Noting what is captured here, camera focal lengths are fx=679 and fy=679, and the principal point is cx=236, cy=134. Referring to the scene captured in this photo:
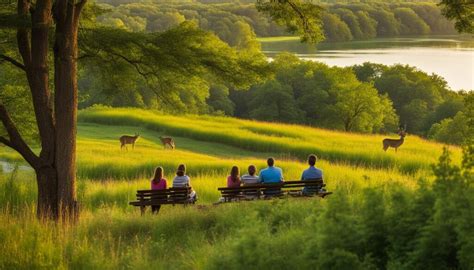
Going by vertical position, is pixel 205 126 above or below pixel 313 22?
below

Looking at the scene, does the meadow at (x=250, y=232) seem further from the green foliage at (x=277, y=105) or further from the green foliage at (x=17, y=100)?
the green foliage at (x=277, y=105)

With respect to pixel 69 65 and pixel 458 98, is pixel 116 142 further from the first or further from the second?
pixel 458 98

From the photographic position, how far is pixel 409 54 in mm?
94938

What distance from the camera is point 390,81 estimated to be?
70000mm

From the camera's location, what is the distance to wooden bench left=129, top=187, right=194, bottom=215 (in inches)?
495

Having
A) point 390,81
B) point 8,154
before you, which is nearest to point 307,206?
point 8,154

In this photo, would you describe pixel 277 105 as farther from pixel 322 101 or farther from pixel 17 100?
pixel 17 100

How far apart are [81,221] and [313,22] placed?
Answer: 19.9 feet

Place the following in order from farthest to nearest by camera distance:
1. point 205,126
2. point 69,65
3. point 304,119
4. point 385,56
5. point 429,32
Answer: point 429,32 → point 385,56 → point 304,119 → point 205,126 → point 69,65

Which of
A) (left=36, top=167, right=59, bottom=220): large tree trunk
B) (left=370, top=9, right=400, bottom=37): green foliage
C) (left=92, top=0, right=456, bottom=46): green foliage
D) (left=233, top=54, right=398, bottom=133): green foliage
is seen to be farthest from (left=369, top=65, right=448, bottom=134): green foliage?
(left=370, top=9, right=400, bottom=37): green foliage

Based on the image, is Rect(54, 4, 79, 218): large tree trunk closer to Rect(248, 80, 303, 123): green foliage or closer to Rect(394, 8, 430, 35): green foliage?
Rect(248, 80, 303, 123): green foliage

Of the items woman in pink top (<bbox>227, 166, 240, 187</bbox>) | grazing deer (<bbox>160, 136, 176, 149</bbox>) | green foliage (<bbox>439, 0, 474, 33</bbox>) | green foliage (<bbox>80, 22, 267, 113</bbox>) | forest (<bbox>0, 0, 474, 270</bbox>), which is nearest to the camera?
forest (<bbox>0, 0, 474, 270</bbox>)

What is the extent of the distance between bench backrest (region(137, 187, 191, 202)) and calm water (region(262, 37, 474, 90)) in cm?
6150

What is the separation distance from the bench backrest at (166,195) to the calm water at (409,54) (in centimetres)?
6150
